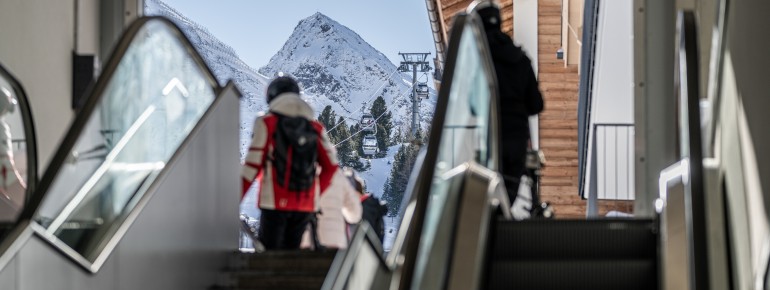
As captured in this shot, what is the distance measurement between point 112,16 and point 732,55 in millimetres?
6490

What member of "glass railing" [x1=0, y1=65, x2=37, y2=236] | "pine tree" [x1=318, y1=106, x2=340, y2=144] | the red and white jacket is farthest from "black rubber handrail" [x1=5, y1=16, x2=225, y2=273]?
"pine tree" [x1=318, y1=106, x2=340, y2=144]

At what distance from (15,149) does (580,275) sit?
342cm

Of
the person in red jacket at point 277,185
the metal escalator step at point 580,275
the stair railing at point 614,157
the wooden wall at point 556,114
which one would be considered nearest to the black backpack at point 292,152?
the person in red jacket at point 277,185

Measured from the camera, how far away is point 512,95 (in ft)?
27.5

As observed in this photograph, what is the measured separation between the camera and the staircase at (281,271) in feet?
24.0

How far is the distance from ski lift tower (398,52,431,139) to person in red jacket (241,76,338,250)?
3384 centimetres

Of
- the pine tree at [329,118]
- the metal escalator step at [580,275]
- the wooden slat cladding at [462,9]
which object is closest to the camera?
the metal escalator step at [580,275]

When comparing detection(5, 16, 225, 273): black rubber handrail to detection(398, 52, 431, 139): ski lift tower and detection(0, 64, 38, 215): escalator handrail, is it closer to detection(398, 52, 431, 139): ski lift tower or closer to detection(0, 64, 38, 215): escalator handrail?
detection(0, 64, 38, 215): escalator handrail

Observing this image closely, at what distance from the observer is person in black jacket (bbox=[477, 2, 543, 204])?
8.28 metres

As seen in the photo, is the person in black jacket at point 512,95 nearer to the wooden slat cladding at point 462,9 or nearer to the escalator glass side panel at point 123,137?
the escalator glass side panel at point 123,137

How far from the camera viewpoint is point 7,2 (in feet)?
30.1

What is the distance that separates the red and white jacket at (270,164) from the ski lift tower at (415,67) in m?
33.8

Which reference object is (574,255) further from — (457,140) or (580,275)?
(457,140)

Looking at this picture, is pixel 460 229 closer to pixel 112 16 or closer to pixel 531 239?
pixel 531 239
